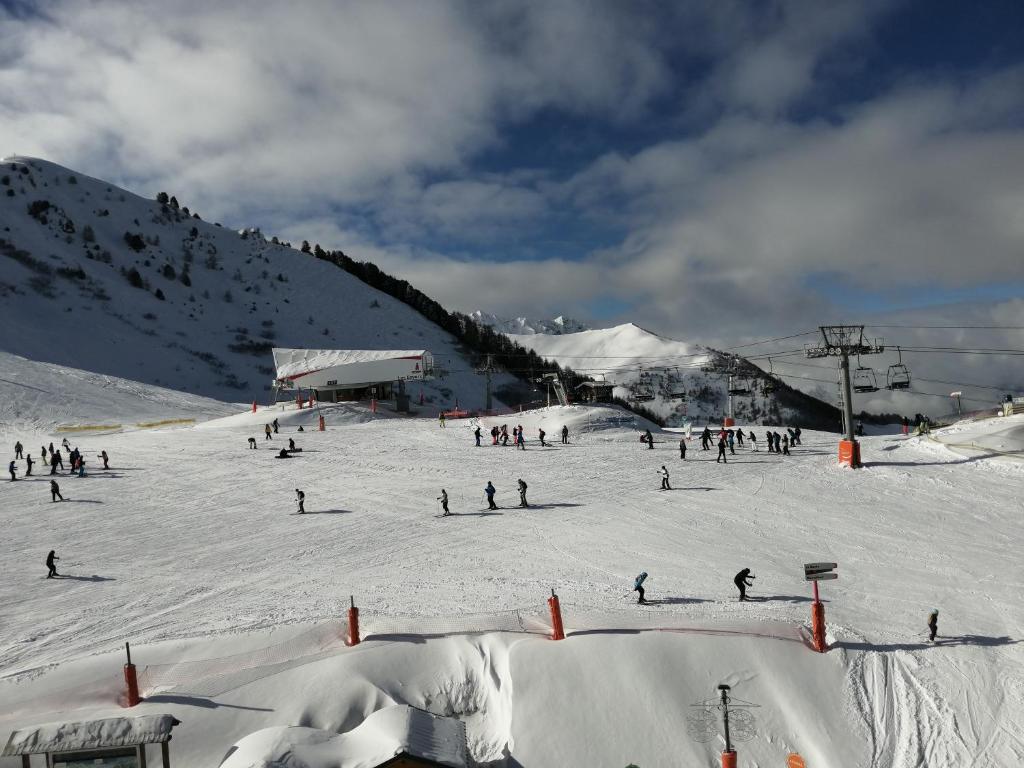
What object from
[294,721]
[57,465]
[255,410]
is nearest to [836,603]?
[294,721]

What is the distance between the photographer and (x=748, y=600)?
14.0 meters

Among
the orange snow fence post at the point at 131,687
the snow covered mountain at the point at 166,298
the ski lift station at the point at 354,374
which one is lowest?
the orange snow fence post at the point at 131,687

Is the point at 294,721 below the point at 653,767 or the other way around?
the other way around

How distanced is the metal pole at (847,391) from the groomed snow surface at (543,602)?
1948 mm

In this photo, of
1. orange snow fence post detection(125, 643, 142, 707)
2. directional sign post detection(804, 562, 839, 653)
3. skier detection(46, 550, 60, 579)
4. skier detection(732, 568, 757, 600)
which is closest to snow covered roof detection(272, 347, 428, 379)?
skier detection(46, 550, 60, 579)

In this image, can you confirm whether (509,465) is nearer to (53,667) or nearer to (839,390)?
(839,390)

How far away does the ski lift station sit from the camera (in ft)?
166

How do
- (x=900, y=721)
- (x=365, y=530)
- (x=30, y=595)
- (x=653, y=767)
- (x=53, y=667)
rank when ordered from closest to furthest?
(x=653, y=767) < (x=900, y=721) < (x=53, y=667) < (x=30, y=595) < (x=365, y=530)

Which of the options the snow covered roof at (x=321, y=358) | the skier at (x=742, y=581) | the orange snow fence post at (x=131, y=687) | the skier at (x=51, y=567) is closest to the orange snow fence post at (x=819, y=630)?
the skier at (x=742, y=581)

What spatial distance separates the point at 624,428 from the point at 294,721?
3121 centimetres

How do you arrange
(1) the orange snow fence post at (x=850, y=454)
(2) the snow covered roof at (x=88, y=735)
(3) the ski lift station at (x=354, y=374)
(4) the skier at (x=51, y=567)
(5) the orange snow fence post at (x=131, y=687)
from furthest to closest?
(3) the ski lift station at (x=354, y=374) < (1) the orange snow fence post at (x=850, y=454) < (4) the skier at (x=51, y=567) < (5) the orange snow fence post at (x=131, y=687) < (2) the snow covered roof at (x=88, y=735)

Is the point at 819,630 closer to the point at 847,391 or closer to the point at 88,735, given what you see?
the point at 88,735

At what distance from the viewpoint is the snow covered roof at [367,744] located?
736 centimetres

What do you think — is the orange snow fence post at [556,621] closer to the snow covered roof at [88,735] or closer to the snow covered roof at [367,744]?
the snow covered roof at [367,744]
